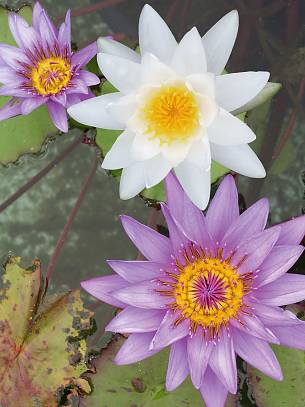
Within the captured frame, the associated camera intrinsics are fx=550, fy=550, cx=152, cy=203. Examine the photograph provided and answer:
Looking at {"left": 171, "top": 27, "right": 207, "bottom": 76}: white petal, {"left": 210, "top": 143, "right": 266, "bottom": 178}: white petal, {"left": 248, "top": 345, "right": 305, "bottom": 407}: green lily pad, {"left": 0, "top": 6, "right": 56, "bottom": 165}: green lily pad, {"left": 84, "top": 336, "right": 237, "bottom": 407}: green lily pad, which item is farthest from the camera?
{"left": 0, "top": 6, "right": 56, "bottom": 165}: green lily pad

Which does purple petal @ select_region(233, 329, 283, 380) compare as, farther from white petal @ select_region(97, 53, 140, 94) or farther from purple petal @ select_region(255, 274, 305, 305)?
white petal @ select_region(97, 53, 140, 94)

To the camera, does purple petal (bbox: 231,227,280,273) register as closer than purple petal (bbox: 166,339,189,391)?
Yes

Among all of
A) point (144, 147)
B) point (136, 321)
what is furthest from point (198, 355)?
point (144, 147)

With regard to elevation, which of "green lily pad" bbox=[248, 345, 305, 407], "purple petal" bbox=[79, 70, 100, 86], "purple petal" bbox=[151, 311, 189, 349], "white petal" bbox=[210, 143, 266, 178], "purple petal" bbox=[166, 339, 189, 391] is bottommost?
"green lily pad" bbox=[248, 345, 305, 407]

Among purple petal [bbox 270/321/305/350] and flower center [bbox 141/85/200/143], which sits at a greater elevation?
flower center [bbox 141/85/200/143]

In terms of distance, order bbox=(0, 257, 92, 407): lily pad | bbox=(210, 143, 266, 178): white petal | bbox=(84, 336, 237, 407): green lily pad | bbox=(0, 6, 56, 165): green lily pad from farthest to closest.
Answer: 1. bbox=(0, 6, 56, 165): green lily pad
2. bbox=(0, 257, 92, 407): lily pad
3. bbox=(84, 336, 237, 407): green lily pad
4. bbox=(210, 143, 266, 178): white petal

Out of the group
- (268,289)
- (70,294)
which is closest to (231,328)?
(268,289)

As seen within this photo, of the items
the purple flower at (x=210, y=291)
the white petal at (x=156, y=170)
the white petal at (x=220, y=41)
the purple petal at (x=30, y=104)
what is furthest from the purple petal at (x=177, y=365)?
the purple petal at (x=30, y=104)

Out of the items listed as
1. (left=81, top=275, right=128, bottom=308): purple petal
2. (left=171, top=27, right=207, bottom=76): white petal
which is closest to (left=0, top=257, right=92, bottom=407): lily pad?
(left=81, top=275, right=128, bottom=308): purple petal

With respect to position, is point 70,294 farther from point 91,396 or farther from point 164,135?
point 164,135
